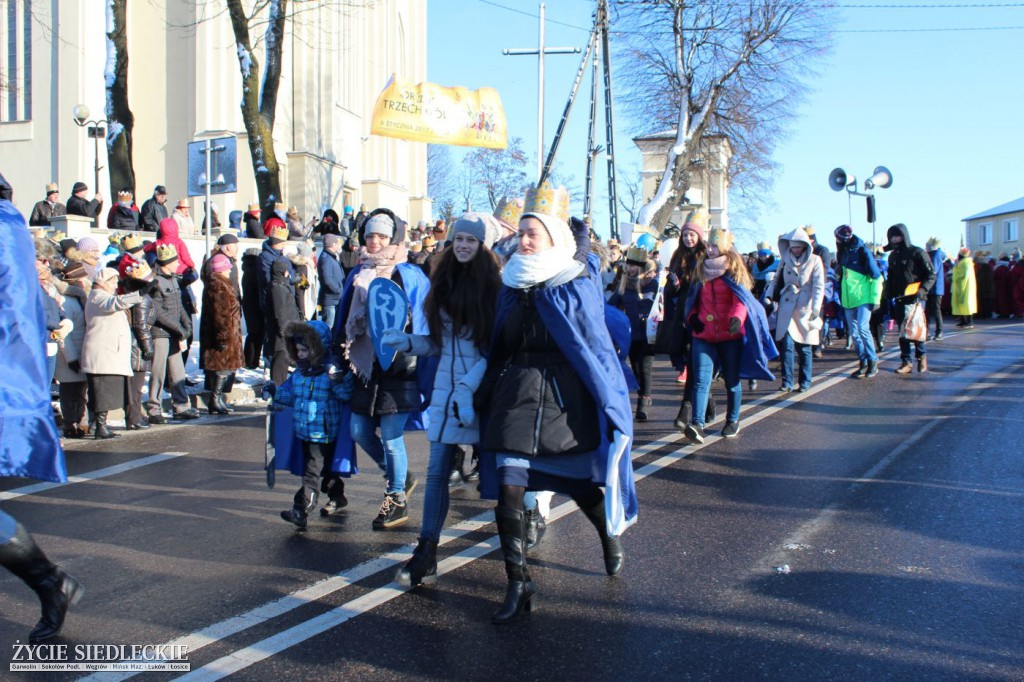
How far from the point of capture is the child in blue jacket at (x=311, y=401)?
232 inches

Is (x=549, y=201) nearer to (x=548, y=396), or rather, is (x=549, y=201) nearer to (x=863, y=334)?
(x=548, y=396)

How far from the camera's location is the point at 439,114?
22.4 m

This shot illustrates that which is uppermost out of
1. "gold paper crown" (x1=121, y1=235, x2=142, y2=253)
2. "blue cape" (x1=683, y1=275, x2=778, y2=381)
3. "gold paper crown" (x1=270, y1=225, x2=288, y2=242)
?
"gold paper crown" (x1=270, y1=225, x2=288, y2=242)

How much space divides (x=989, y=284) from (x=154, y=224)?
2170 cm

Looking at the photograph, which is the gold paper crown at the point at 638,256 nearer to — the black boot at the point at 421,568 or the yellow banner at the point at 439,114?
the black boot at the point at 421,568

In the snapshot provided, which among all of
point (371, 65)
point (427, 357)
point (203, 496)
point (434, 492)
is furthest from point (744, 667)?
point (371, 65)

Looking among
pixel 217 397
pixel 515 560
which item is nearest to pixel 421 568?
pixel 515 560

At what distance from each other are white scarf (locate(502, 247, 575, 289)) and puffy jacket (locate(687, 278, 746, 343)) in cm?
427

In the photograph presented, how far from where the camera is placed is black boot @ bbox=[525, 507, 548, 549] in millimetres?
5426

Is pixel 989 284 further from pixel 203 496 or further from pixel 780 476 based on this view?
pixel 203 496

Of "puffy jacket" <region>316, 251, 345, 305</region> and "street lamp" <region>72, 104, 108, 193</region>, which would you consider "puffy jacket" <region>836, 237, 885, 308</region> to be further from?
"street lamp" <region>72, 104, 108, 193</region>

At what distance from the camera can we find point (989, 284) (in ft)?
89.0

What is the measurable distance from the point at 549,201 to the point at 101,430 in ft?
19.6

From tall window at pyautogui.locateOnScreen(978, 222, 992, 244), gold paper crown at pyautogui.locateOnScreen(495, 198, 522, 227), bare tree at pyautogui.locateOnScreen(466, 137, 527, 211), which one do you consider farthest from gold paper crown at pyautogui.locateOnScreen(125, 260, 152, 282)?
tall window at pyautogui.locateOnScreen(978, 222, 992, 244)
